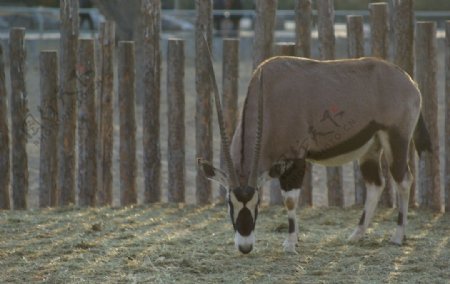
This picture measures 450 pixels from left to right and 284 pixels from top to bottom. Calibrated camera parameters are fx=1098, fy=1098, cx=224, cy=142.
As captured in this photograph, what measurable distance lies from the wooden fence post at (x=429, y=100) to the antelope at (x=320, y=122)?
1246 mm

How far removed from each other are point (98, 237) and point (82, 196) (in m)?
1.69

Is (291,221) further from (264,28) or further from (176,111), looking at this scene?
(264,28)

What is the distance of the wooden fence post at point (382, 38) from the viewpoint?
422 inches

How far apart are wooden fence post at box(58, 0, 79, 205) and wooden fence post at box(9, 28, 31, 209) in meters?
0.37

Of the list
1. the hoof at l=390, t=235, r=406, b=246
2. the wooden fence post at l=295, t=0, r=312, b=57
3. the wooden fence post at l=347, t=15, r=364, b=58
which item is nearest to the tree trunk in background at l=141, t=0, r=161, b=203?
the wooden fence post at l=295, t=0, r=312, b=57

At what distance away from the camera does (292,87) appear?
9.06 metres

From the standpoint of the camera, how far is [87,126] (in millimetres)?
10922

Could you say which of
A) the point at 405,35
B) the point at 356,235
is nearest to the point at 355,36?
the point at 405,35

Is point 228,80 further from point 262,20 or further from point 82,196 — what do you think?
point 82,196

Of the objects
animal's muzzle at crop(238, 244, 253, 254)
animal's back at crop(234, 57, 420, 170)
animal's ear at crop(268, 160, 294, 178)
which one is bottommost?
animal's muzzle at crop(238, 244, 253, 254)

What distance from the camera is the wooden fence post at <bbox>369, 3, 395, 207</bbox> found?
10.7m

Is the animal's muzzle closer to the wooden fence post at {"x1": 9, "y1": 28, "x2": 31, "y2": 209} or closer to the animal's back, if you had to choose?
the animal's back

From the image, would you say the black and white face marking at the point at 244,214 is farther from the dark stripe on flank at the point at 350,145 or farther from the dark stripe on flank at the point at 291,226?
the dark stripe on flank at the point at 350,145

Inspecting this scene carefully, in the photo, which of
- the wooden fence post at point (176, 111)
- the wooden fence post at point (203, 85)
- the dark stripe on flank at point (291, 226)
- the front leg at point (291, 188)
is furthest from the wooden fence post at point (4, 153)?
the dark stripe on flank at point (291, 226)
